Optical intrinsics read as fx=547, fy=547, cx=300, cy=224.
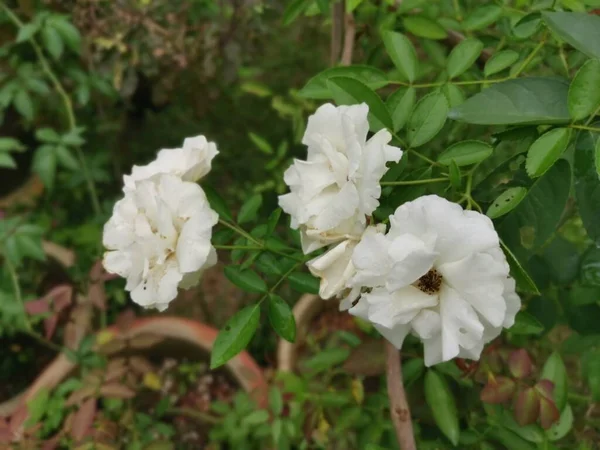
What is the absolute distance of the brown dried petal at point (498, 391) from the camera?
69 cm

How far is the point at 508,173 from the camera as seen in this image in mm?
597

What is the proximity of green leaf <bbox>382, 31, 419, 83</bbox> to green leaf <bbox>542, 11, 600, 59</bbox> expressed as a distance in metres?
0.18

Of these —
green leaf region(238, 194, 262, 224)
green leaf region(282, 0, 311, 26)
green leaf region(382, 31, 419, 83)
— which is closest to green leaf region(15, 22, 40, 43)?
green leaf region(282, 0, 311, 26)

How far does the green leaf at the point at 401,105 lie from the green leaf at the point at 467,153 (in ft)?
0.22

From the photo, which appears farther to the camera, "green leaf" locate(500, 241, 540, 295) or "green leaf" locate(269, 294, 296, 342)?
"green leaf" locate(269, 294, 296, 342)

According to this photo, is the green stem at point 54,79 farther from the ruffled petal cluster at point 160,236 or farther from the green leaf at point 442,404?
the green leaf at point 442,404

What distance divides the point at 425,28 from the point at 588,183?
38 centimetres

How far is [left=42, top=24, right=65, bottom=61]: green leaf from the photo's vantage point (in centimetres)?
117

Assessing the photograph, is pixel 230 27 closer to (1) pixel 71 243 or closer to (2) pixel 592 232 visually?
(1) pixel 71 243

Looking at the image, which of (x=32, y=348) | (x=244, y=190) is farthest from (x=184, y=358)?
(x=244, y=190)

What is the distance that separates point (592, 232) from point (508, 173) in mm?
122

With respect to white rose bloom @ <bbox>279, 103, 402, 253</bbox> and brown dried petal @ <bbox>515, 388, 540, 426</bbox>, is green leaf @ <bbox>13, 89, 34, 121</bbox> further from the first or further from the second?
brown dried petal @ <bbox>515, 388, 540, 426</bbox>

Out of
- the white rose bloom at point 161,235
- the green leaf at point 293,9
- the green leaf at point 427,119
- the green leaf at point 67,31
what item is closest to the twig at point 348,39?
the green leaf at point 293,9

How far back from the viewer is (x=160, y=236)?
0.54 meters
